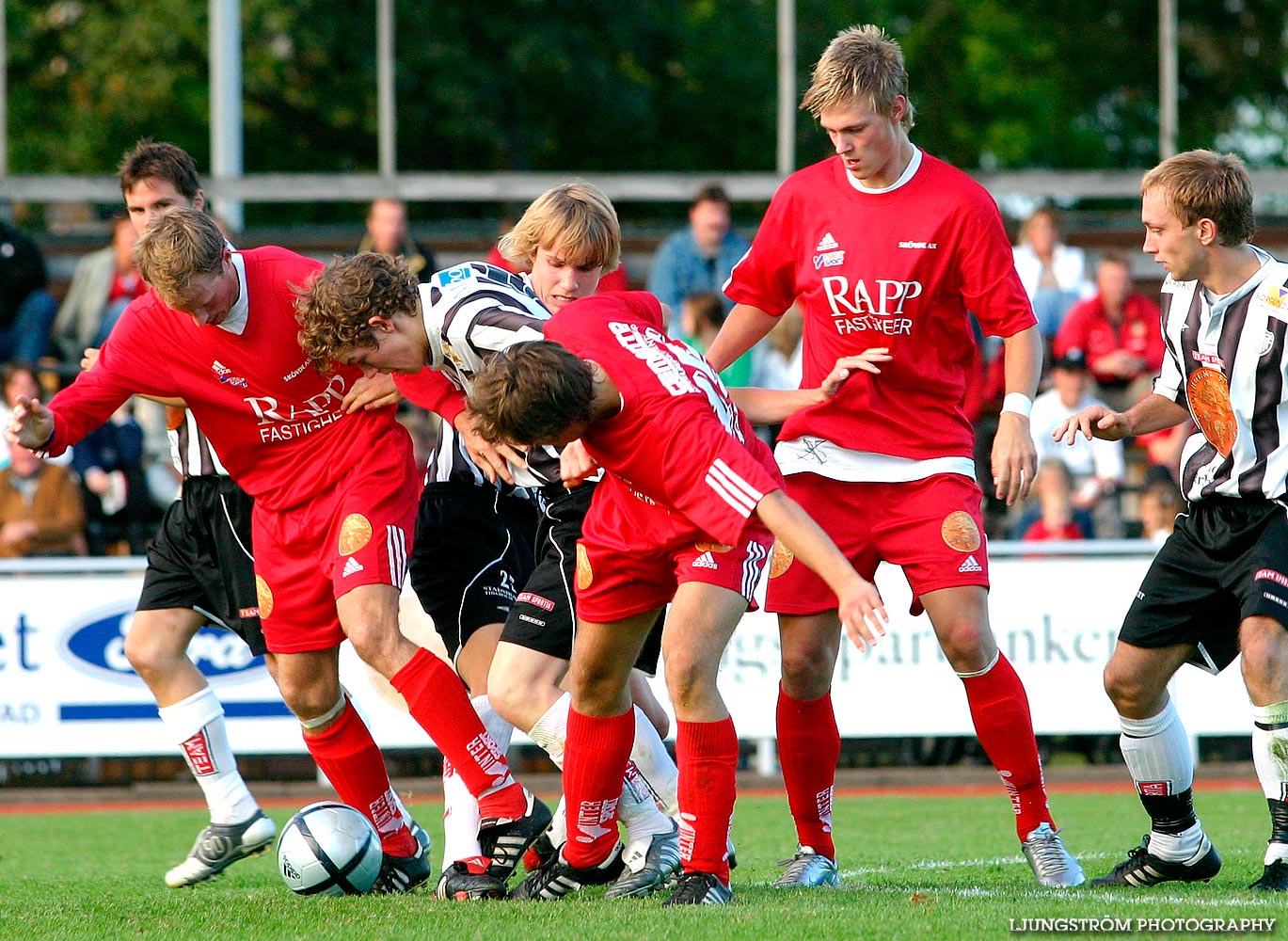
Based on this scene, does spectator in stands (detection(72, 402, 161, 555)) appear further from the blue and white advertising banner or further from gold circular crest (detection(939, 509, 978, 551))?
gold circular crest (detection(939, 509, 978, 551))

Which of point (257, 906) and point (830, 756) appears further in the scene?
point (830, 756)

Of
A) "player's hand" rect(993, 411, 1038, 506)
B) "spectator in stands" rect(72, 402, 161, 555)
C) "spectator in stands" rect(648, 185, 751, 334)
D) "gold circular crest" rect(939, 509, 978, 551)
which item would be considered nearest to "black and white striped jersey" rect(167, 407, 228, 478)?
"gold circular crest" rect(939, 509, 978, 551)

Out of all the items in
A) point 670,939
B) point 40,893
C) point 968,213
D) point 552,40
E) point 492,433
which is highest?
point 552,40

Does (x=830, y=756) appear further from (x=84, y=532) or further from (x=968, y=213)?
(x=84, y=532)

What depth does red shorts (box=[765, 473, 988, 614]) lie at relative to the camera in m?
5.57

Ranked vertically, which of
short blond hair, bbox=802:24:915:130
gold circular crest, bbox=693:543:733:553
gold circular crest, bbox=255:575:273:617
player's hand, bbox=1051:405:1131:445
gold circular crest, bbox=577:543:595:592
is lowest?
gold circular crest, bbox=255:575:273:617

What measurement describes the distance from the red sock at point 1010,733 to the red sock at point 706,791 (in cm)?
105

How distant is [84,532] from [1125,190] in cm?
944

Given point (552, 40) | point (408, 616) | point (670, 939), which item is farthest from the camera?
point (552, 40)

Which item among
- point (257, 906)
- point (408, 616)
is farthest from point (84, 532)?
point (257, 906)

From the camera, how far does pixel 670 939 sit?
434 cm

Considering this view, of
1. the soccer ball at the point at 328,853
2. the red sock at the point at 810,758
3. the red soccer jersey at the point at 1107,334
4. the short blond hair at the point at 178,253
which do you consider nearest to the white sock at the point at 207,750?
the soccer ball at the point at 328,853

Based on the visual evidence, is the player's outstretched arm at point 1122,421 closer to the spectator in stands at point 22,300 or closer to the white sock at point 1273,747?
the white sock at point 1273,747

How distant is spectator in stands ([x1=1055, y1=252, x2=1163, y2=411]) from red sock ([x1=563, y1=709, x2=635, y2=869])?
755 centimetres
